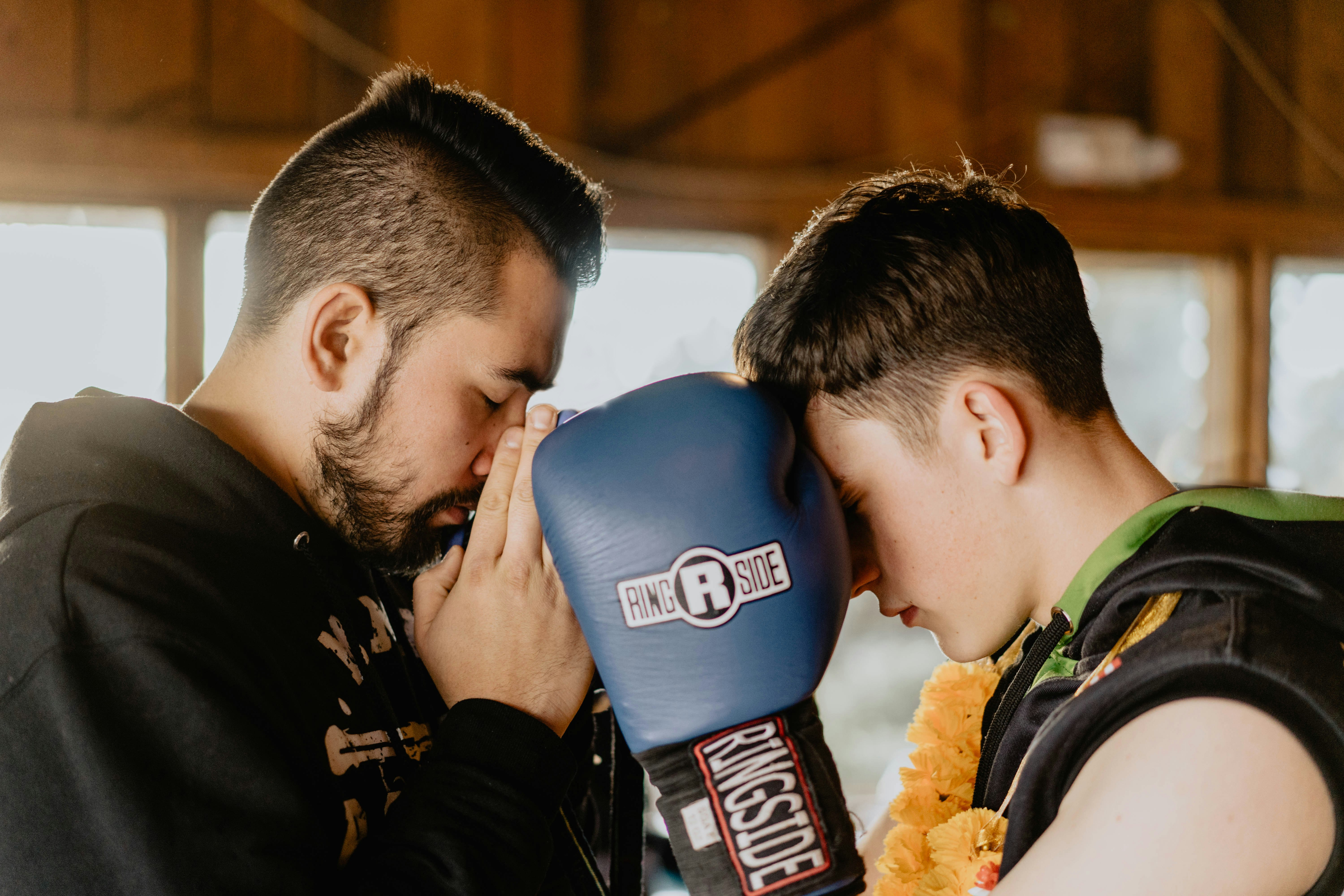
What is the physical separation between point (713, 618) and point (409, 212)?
718 mm

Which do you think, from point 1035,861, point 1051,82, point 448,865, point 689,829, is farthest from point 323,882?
point 1051,82

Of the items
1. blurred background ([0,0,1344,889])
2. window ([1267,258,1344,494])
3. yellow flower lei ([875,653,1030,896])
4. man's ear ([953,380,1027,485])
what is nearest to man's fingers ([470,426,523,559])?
man's ear ([953,380,1027,485])

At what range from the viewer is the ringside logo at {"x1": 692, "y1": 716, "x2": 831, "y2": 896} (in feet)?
3.30

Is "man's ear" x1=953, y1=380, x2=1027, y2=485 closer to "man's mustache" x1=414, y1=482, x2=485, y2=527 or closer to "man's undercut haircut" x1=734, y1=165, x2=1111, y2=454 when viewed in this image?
"man's undercut haircut" x1=734, y1=165, x2=1111, y2=454

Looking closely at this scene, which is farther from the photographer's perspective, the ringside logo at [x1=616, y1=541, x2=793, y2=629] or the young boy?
the ringside logo at [x1=616, y1=541, x2=793, y2=629]

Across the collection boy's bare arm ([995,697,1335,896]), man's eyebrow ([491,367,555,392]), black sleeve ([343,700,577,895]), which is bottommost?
black sleeve ([343,700,577,895])

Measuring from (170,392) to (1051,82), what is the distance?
3832 mm

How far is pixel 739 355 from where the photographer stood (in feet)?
4.71

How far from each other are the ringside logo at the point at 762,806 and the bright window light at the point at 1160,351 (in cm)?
400

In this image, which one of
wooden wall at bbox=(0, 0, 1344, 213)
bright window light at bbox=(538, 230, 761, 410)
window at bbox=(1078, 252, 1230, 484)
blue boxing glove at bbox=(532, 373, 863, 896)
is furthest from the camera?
window at bbox=(1078, 252, 1230, 484)

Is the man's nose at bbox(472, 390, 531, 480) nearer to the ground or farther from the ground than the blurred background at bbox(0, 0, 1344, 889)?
nearer to the ground

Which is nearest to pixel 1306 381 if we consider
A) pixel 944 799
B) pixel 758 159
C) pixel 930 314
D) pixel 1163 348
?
pixel 1163 348

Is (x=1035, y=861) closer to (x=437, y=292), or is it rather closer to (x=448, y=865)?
(x=448, y=865)

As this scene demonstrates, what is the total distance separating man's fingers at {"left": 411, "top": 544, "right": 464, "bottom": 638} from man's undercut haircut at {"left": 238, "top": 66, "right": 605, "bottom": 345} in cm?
32
